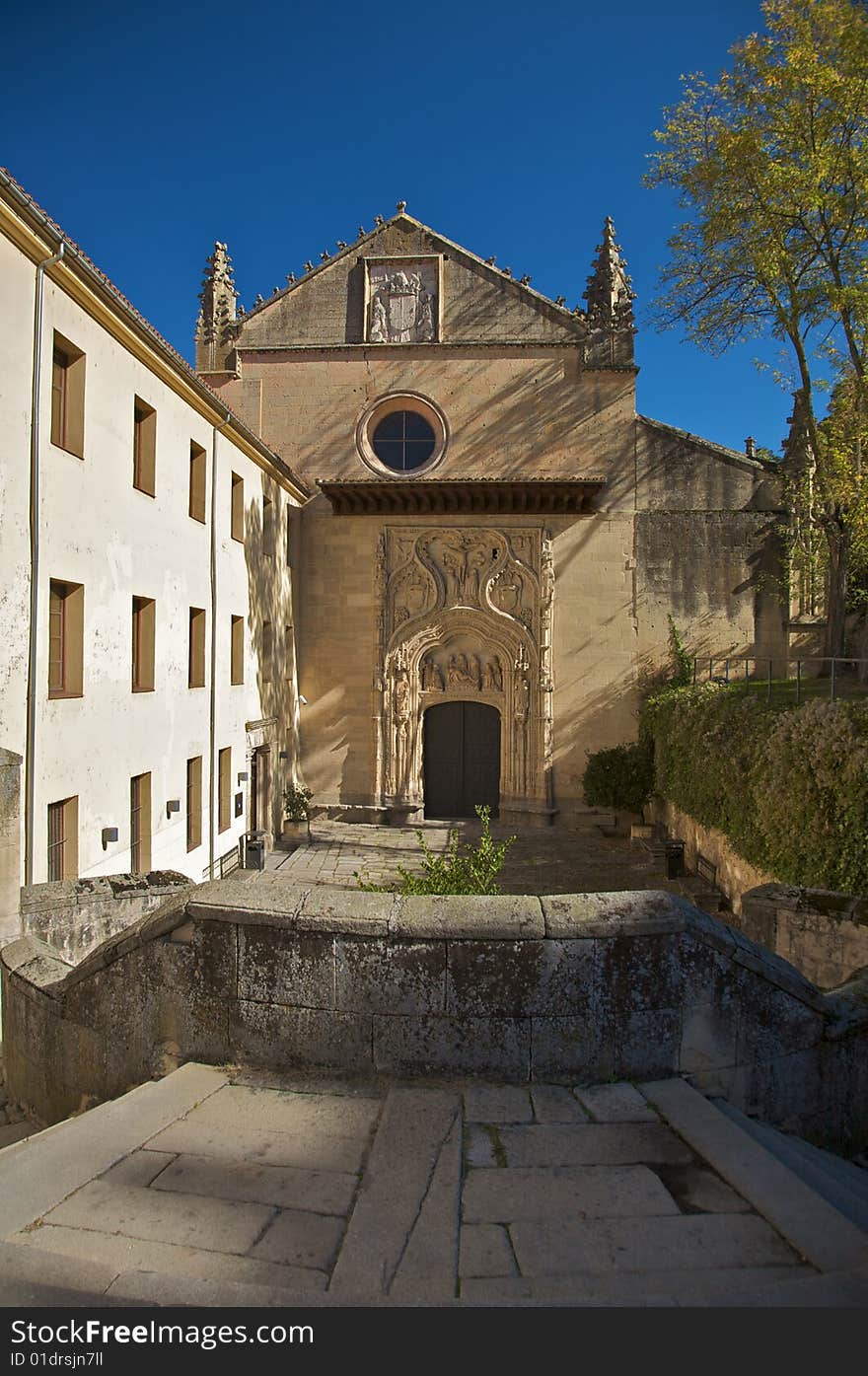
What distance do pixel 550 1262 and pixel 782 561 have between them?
17.5 metres

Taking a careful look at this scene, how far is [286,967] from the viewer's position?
13.4ft

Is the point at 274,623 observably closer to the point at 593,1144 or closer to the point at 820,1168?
the point at 593,1144

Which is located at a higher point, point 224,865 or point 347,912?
point 347,912

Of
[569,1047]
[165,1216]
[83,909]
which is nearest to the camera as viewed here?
[165,1216]

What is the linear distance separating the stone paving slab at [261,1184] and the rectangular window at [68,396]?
8331 millimetres

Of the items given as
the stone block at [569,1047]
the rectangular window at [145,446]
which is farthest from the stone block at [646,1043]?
the rectangular window at [145,446]

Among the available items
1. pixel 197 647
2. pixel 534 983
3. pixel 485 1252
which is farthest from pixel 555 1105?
pixel 197 647

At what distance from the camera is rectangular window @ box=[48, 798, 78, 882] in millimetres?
8734

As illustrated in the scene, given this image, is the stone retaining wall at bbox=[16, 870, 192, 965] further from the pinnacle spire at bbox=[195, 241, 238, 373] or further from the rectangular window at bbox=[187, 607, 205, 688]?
the pinnacle spire at bbox=[195, 241, 238, 373]

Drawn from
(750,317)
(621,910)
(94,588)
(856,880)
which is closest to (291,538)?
(94,588)

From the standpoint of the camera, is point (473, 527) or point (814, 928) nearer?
point (814, 928)

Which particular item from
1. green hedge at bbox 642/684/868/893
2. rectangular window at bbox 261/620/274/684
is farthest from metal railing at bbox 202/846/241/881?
green hedge at bbox 642/684/868/893

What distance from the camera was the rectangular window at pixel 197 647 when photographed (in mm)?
13109

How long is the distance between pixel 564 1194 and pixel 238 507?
14009 mm
